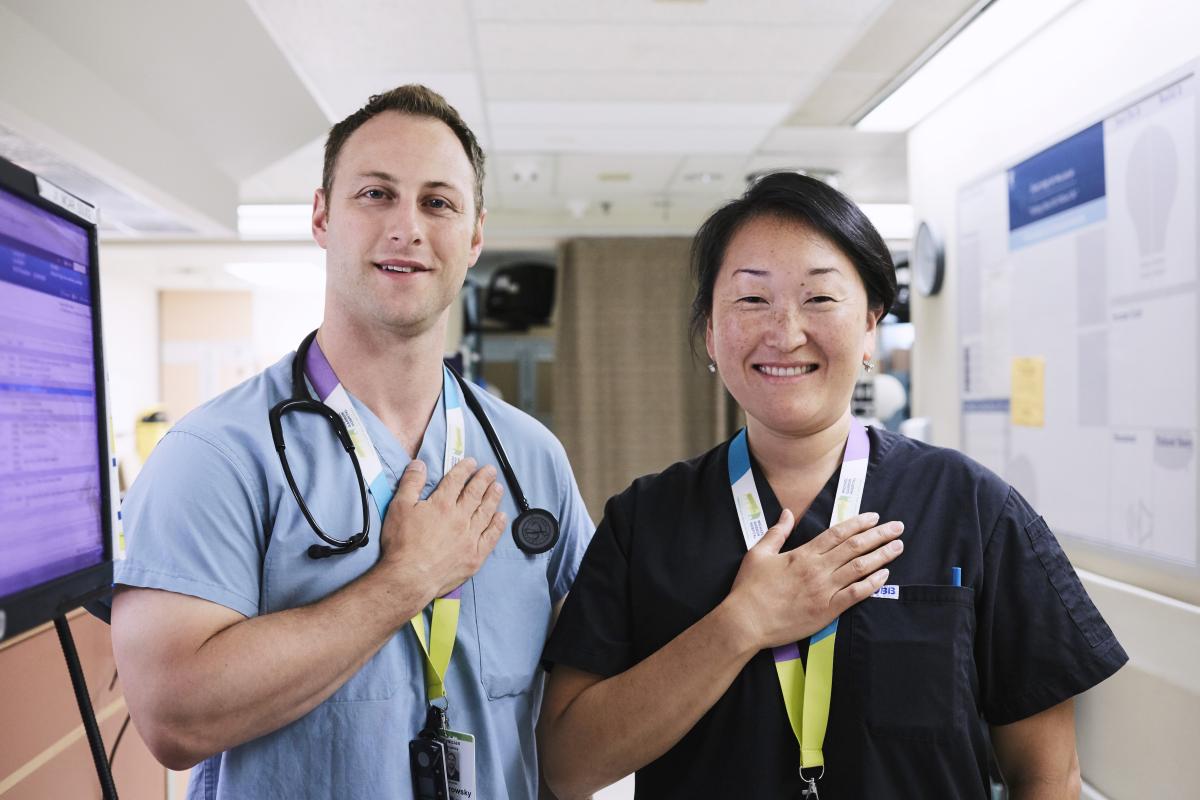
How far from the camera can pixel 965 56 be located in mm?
2797

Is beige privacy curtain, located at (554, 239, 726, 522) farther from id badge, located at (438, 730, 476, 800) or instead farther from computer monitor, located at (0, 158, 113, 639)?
computer monitor, located at (0, 158, 113, 639)

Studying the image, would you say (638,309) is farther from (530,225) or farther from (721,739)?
(721,739)

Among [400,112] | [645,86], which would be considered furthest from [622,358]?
[400,112]

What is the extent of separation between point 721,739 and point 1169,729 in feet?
4.45

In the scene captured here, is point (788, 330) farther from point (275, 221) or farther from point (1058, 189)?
point (275, 221)

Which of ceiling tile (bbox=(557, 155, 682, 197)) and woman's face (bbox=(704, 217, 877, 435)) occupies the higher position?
ceiling tile (bbox=(557, 155, 682, 197))

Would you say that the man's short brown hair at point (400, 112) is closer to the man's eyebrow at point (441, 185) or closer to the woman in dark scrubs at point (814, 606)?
the man's eyebrow at point (441, 185)

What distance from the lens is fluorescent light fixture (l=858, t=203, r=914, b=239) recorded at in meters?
5.70

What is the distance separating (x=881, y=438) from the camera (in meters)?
1.25

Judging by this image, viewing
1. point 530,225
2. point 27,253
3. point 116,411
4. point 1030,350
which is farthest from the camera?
point 116,411

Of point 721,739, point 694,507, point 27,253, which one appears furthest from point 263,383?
point 721,739

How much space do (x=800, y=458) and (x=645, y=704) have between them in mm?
396

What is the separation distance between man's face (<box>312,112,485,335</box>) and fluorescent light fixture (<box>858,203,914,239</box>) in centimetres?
482

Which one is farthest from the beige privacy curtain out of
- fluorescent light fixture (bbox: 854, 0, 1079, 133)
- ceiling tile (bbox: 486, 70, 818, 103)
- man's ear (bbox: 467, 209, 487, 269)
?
man's ear (bbox: 467, 209, 487, 269)
